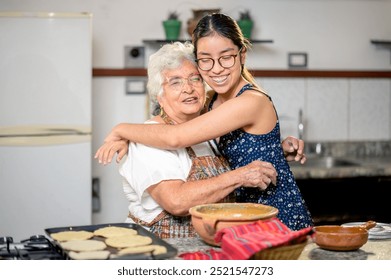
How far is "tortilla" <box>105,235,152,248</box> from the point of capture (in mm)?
1659

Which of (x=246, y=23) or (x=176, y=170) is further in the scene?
(x=246, y=23)

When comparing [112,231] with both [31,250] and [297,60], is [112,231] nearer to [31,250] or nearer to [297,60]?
[31,250]

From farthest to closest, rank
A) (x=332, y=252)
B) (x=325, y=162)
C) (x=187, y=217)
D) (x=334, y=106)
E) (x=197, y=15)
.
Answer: (x=334, y=106) → (x=325, y=162) → (x=197, y=15) → (x=187, y=217) → (x=332, y=252)

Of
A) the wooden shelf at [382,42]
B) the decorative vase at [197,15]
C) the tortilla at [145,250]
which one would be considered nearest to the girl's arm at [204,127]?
the tortilla at [145,250]

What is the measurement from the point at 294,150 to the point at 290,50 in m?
2.21

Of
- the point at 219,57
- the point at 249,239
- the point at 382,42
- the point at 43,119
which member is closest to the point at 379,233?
the point at 249,239

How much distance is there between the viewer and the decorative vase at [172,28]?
4117 mm

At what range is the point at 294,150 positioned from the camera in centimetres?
238

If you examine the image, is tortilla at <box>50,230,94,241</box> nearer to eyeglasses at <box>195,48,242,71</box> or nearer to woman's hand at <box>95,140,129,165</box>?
woman's hand at <box>95,140,129,165</box>

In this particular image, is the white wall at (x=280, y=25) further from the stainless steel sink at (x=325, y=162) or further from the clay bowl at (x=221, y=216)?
the clay bowl at (x=221, y=216)

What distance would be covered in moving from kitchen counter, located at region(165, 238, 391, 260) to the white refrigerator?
2.00m

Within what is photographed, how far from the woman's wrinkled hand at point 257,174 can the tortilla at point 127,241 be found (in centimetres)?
37

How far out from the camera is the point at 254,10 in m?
4.39

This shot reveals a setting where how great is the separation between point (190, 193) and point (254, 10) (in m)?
2.68
